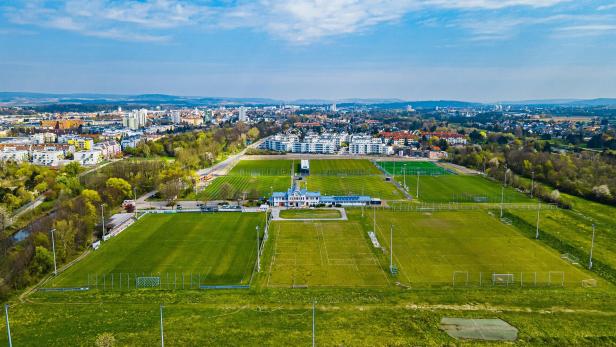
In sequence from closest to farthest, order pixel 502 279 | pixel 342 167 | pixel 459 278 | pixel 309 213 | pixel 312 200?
1. pixel 502 279
2. pixel 459 278
3. pixel 309 213
4. pixel 312 200
5. pixel 342 167

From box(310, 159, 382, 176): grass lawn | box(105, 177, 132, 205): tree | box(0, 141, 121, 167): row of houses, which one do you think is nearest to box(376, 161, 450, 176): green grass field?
box(310, 159, 382, 176): grass lawn

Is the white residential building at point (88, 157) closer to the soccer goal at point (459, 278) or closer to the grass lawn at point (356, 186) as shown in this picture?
the grass lawn at point (356, 186)

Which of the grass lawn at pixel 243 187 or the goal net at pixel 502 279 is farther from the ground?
the grass lawn at pixel 243 187

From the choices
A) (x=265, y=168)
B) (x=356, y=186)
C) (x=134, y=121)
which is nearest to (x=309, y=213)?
(x=356, y=186)

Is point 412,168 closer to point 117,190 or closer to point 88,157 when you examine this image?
point 117,190

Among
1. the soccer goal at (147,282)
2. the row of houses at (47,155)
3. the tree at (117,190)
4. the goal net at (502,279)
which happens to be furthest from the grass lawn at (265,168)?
the goal net at (502,279)

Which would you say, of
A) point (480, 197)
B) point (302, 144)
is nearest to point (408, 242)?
point (480, 197)

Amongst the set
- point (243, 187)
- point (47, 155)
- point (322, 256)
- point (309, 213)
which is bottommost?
point (322, 256)
